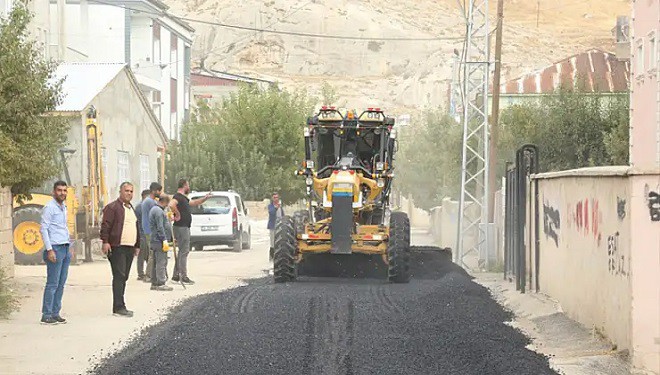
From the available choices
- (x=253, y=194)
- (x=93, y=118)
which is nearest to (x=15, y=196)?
(x=93, y=118)

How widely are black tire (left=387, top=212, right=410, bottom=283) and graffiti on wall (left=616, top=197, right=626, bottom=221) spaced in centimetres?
943

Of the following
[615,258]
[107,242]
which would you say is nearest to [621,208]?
[615,258]

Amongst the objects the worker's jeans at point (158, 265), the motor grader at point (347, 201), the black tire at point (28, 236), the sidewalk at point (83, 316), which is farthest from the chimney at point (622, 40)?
the worker's jeans at point (158, 265)

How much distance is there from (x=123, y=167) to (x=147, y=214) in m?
15.1

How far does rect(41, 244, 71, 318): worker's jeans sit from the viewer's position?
626 inches

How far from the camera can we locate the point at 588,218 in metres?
15.0

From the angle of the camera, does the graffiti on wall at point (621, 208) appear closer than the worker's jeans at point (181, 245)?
Yes

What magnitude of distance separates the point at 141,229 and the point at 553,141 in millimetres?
23516

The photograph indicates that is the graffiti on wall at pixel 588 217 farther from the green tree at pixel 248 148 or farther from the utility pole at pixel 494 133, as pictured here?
the green tree at pixel 248 148

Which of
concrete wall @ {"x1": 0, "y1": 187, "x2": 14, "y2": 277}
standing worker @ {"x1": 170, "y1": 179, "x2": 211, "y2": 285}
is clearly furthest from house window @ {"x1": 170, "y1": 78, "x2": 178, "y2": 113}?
standing worker @ {"x1": 170, "y1": 179, "x2": 211, "y2": 285}

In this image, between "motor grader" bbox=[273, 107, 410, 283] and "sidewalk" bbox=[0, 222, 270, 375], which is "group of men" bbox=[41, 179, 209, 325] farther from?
"motor grader" bbox=[273, 107, 410, 283]

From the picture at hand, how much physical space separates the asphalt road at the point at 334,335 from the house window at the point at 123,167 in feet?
54.1

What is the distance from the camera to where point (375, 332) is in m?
14.6

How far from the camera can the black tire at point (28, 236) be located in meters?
28.0
